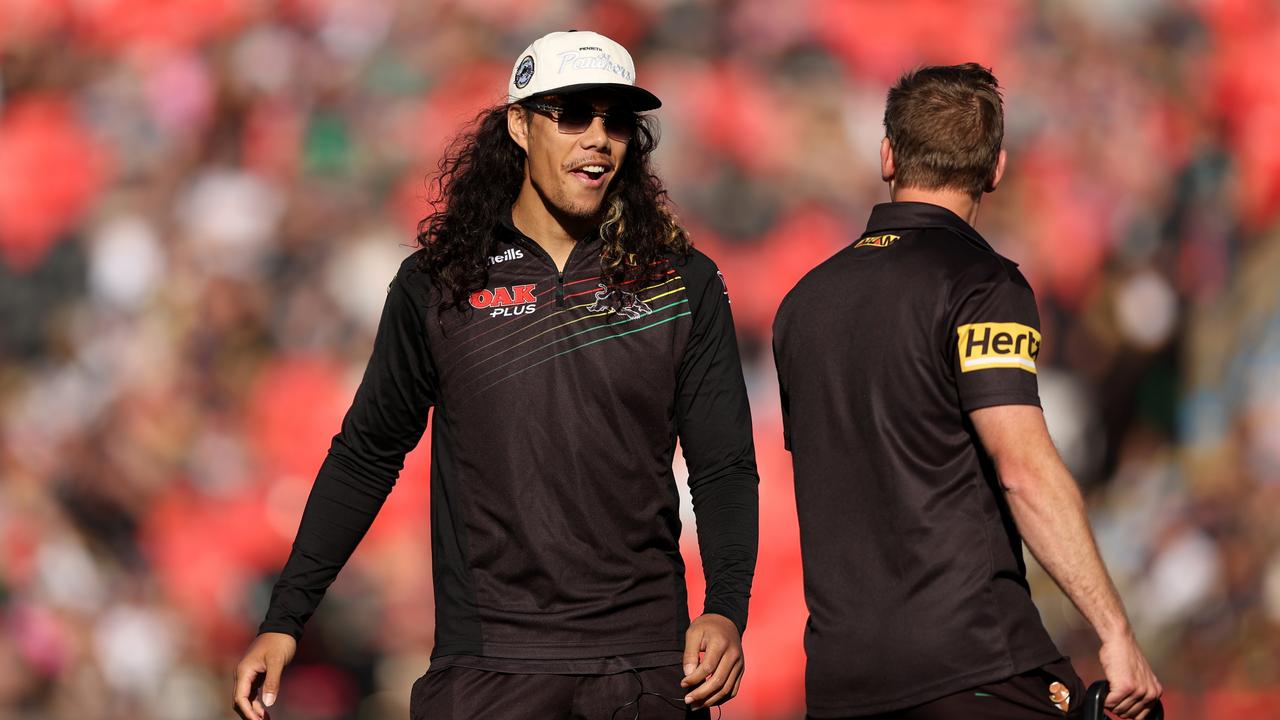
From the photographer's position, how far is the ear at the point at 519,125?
3465 mm

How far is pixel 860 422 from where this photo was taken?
301 cm

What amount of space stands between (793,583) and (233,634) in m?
1.98

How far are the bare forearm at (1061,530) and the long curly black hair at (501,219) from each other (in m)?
0.94

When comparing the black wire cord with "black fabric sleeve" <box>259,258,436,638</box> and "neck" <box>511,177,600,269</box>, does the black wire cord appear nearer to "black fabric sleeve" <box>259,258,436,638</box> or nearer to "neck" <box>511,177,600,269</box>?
"black fabric sleeve" <box>259,258,436,638</box>

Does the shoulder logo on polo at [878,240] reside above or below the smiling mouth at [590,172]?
below

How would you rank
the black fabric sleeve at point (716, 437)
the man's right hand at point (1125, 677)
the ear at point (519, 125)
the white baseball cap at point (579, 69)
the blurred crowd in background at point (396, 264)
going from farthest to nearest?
the blurred crowd in background at point (396, 264) → the ear at point (519, 125) → the white baseball cap at point (579, 69) → the black fabric sleeve at point (716, 437) → the man's right hand at point (1125, 677)

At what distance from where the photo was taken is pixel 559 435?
125 inches

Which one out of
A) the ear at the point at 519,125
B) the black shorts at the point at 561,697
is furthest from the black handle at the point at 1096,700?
the ear at the point at 519,125

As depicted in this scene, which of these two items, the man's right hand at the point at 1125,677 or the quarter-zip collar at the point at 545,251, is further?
the quarter-zip collar at the point at 545,251

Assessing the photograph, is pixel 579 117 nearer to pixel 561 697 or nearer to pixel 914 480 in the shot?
pixel 914 480

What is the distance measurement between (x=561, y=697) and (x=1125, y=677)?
105cm

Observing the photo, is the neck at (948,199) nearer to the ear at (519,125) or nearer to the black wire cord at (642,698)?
the ear at (519,125)

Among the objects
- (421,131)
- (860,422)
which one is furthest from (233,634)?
(860,422)

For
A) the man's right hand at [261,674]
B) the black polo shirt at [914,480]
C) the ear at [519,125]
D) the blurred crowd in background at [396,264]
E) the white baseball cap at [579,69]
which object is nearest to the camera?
the black polo shirt at [914,480]
